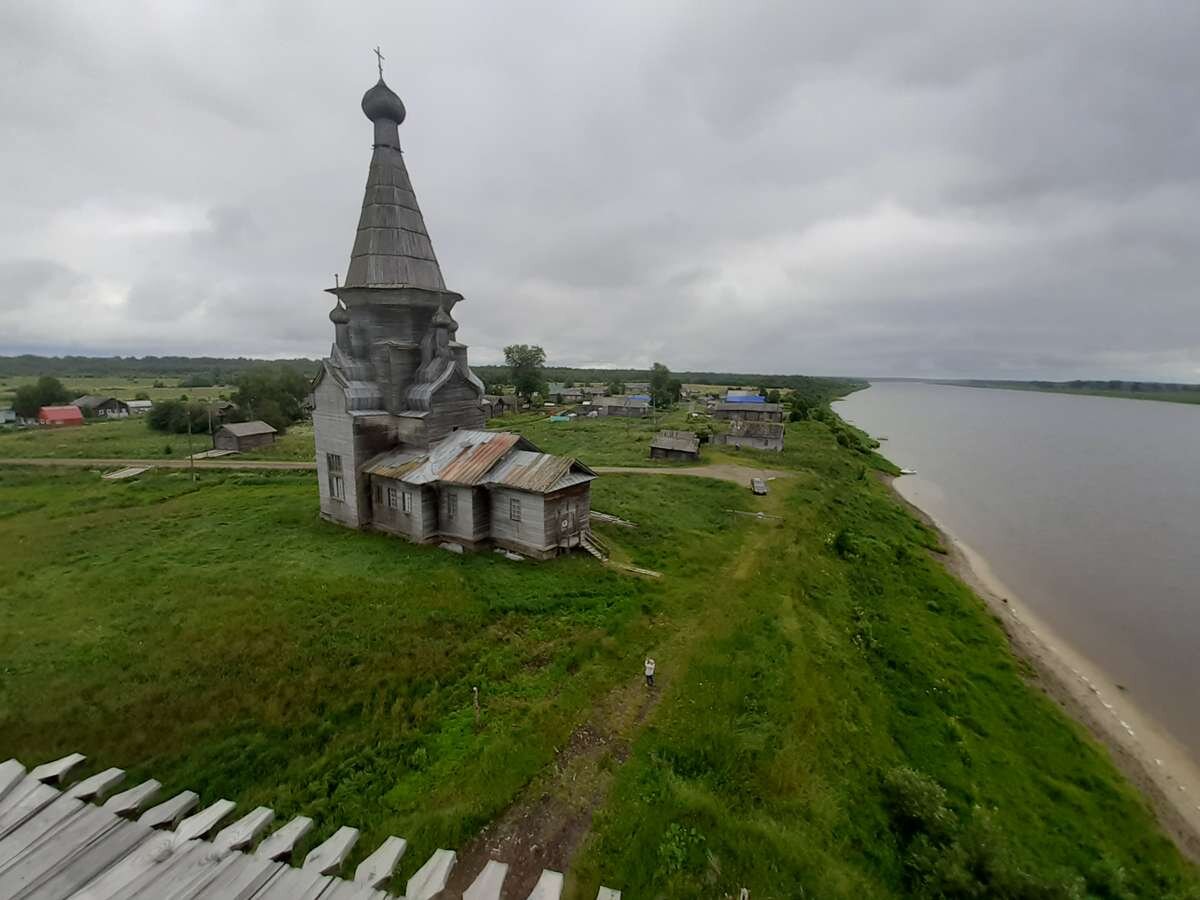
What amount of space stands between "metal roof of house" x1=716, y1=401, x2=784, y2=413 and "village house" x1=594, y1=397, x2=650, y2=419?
11417mm

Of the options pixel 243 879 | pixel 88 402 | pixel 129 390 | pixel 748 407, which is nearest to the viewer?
pixel 243 879

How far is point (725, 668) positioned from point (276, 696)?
1003cm

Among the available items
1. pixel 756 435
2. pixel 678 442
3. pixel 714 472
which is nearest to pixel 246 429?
pixel 678 442

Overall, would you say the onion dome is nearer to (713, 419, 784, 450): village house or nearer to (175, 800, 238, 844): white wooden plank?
(175, 800, 238, 844): white wooden plank

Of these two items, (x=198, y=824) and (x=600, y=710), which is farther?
A: (x=600, y=710)

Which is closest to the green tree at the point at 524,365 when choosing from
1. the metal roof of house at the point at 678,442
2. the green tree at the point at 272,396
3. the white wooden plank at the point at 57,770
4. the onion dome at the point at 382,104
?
the green tree at the point at 272,396

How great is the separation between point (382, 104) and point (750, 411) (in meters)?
52.5

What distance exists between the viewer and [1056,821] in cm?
1005

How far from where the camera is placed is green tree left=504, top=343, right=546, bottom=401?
8081cm

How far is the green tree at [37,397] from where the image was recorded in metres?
64.2

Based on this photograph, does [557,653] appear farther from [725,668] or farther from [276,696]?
[276,696]

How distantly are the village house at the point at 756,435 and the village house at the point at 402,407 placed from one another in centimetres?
3156

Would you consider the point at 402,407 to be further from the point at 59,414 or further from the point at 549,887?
the point at 59,414

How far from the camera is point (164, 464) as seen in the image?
36031 millimetres
